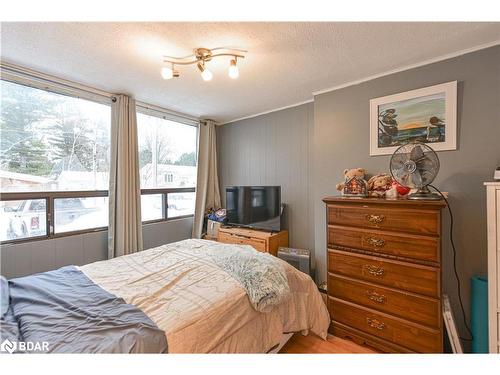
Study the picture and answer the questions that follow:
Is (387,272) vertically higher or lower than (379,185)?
lower

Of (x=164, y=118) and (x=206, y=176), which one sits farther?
Result: (x=206, y=176)

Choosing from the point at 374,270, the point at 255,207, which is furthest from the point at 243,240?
the point at 374,270

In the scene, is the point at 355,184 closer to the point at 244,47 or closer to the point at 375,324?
the point at 375,324

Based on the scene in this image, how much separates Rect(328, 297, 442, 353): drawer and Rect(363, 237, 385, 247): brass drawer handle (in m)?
0.52

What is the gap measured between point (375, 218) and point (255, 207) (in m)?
1.81

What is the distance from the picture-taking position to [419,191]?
1.61 meters

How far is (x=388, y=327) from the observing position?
1604 millimetres

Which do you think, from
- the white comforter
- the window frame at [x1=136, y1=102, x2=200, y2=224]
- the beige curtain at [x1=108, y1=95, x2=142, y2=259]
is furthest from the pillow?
the window frame at [x1=136, y1=102, x2=200, y2=224]

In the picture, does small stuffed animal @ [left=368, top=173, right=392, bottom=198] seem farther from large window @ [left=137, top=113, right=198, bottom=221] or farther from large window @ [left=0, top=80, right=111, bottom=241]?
large window @ [left=0, top=80, right=111, bottom=241]

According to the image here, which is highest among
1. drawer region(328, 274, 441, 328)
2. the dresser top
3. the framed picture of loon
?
the framed picture of loon

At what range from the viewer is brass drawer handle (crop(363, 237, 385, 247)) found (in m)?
1.62

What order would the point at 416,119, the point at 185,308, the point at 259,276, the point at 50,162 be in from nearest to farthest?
the point at 185,308 < the point at 259,276 < the point at 416,119 < the point at 50,162

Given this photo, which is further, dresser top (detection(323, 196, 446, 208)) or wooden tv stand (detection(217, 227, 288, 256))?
wooden tv stand (detection(217, 227, 288, 256))

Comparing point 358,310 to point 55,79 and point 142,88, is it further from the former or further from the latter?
point 55,79
